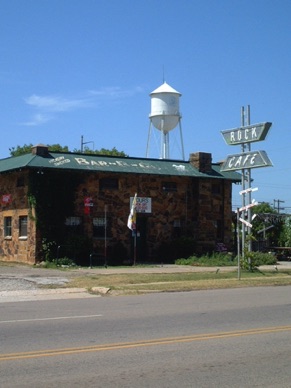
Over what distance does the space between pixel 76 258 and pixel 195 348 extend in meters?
22.4

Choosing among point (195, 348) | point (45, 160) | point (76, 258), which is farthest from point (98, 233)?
point (195, 348)

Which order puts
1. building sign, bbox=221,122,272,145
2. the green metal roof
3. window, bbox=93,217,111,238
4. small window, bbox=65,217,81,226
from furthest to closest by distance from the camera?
window, bbox=93,217,111,238 → small window, bbox=65,217,81,226 → the green metal roof → building sign, bbox=221,122,272,145

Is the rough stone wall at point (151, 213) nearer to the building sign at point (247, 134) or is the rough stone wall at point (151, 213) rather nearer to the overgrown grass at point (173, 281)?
the building sign at point (247, 134)

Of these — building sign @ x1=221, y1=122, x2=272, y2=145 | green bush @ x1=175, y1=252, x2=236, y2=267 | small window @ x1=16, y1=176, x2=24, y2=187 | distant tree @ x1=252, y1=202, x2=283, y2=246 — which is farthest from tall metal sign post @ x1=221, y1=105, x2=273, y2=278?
distant tree @ x1=252, y1=202, x2=283, y2=246

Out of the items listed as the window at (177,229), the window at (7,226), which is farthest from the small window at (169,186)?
the window at (7,226)

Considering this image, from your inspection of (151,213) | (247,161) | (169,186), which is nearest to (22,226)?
(151,213)

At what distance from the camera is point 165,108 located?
42312 mm

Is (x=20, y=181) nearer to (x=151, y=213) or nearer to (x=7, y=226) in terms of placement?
(x=7, y=226)

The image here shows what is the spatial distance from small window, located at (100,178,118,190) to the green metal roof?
688 millimetres

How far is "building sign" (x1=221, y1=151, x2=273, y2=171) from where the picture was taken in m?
27.0

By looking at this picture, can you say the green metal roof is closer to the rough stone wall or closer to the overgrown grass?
the rough stone wall

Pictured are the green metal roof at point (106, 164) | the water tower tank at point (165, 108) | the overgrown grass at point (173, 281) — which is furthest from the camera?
the water tower tank at point (165, 108)

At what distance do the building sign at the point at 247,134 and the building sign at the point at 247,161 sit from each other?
622 mm

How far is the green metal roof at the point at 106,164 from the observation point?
1242 inches
